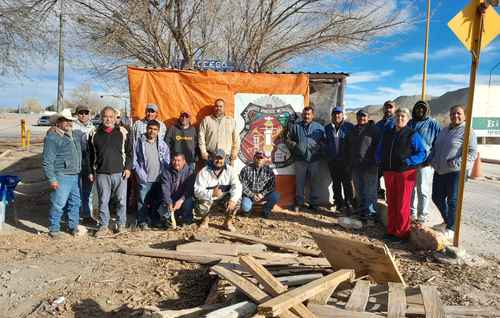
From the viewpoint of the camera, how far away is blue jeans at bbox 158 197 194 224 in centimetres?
604

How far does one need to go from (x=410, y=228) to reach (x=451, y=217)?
2.27 feet

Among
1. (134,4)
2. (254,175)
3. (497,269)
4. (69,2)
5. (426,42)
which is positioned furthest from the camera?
(426,42)

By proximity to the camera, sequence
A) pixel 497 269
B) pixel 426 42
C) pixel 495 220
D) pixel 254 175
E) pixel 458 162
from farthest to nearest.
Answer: pixel 426 42 < pixel 495 220 < pixel 254 175 < pixel 458 162 < pixel 497 269

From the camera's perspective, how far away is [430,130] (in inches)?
222

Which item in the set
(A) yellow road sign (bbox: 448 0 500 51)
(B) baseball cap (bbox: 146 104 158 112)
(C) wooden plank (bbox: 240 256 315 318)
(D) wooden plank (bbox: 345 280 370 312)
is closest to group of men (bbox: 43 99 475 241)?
(B) baseball cap (bbox: 146 104 158 112)

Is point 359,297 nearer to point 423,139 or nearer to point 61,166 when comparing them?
point 423,139

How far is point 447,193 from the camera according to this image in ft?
18.6

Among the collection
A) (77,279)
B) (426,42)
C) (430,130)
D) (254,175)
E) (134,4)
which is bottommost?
(77,279)

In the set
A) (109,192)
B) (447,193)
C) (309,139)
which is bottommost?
(109,192)

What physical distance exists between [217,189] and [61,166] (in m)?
2.36

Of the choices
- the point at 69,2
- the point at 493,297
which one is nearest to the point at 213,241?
the point at 493,297

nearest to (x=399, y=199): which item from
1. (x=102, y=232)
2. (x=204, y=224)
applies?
(x=204, y=224)

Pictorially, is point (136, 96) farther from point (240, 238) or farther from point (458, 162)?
point (458, 162)

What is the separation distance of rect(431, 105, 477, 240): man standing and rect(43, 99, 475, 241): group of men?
0.05 feet
